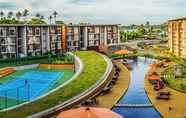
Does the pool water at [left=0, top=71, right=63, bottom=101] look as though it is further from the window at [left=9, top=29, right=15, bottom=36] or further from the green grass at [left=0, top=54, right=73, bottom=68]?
the window at [left=9, top=29, right=15, bottom=36]

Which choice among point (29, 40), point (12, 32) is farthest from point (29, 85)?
point (29, 40)

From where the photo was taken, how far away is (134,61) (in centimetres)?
7125

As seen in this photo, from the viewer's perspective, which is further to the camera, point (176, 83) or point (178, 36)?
point (178, 36)

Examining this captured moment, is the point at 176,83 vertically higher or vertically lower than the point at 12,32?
lower

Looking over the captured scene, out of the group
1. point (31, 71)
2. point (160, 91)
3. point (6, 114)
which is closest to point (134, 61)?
point (31, 71)

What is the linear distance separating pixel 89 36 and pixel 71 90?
179ft

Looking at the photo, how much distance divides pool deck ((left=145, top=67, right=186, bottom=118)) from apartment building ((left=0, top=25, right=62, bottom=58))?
39.6 metres

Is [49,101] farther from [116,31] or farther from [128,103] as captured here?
[116,31]

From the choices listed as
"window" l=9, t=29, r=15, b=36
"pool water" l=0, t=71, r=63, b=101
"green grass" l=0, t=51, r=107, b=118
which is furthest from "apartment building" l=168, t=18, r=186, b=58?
"window" l=9, t=29, r=15, b=36

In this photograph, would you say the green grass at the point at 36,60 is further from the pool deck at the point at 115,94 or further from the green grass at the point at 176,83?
the green grass at the point at 176,83

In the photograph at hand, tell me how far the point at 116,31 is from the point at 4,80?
167 feet

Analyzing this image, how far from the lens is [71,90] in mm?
36688

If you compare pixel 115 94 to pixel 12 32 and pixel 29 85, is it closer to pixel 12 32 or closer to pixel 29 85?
pixel 29 85

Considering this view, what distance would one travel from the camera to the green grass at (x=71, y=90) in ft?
92.9
